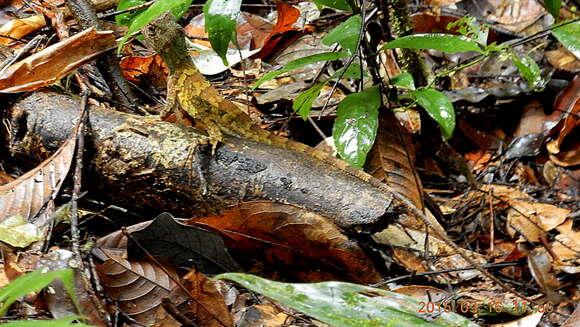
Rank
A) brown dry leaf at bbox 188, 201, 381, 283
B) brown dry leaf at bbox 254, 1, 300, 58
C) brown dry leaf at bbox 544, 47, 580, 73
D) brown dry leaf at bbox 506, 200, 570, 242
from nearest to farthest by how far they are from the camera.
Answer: brown dry leaf at bbox 188, 201, 381, 283
brown dry leaf at bbox 506, 200, 570, 242
brown dry leaf at bbox 254, 1, 300, 58
brown dry leaf at bbox 544, 47, 580, 73

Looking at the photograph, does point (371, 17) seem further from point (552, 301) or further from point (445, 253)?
point (552, 301)

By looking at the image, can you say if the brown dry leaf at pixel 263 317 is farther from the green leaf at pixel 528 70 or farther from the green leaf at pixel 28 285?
the green leaf at pixel 528 70

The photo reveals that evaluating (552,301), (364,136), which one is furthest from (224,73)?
(552,301)

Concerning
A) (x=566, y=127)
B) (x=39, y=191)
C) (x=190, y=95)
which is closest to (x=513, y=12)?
(x=566, y=127)

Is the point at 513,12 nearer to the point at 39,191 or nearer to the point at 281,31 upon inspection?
the point at 281,31

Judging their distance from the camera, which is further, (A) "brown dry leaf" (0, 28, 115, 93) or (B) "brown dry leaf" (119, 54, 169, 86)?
(B) "brown dry leaf" (119, 54, 169, 86)

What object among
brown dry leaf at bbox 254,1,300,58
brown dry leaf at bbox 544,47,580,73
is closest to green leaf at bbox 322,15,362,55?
brown dry leaf at bbox 254,1,300,58

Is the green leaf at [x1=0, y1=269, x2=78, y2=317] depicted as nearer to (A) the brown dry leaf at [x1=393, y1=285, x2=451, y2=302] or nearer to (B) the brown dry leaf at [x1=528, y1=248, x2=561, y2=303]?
(A) the brown dry leaf at [x1=393, y1=285, x2=451, y2=302]

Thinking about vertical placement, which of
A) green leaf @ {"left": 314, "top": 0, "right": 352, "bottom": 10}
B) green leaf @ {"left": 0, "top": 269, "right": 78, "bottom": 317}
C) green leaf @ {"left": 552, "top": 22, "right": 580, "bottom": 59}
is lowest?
green leaf @ {"left": 552, "top": 22, "right": 580, "bottom": 59}
